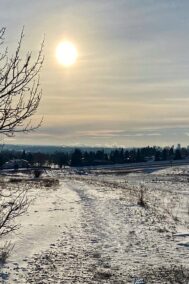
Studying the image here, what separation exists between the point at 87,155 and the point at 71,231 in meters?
134

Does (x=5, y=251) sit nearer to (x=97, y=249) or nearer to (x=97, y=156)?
(x=97, y=249)

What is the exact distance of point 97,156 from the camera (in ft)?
505

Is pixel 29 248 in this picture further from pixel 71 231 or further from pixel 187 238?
pixel 187 238

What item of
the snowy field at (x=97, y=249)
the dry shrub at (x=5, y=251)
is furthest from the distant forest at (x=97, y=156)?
the dry shrub at (x=5, y=251)

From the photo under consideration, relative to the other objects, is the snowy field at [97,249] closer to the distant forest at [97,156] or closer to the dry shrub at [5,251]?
the dry shrub at [5,251]

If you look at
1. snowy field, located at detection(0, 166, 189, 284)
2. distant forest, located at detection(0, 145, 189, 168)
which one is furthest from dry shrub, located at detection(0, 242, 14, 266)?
distant forest, located at detection(0, 145, 189, 168)

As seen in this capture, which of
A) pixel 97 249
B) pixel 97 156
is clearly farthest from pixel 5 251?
pixel 97 156

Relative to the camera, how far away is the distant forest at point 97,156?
136250 mm

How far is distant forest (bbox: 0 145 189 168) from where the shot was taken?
13625 centimetres

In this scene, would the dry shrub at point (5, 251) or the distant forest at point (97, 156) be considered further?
the distant forest at point (97, 156)

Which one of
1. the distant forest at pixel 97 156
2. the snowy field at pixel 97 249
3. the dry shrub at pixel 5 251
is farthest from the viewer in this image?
the distant forest at pixel 97 156

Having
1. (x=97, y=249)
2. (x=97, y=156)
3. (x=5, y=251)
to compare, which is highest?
(x=97, y=156)

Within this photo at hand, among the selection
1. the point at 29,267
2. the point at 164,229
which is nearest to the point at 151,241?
the point at 164,229

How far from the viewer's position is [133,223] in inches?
716
